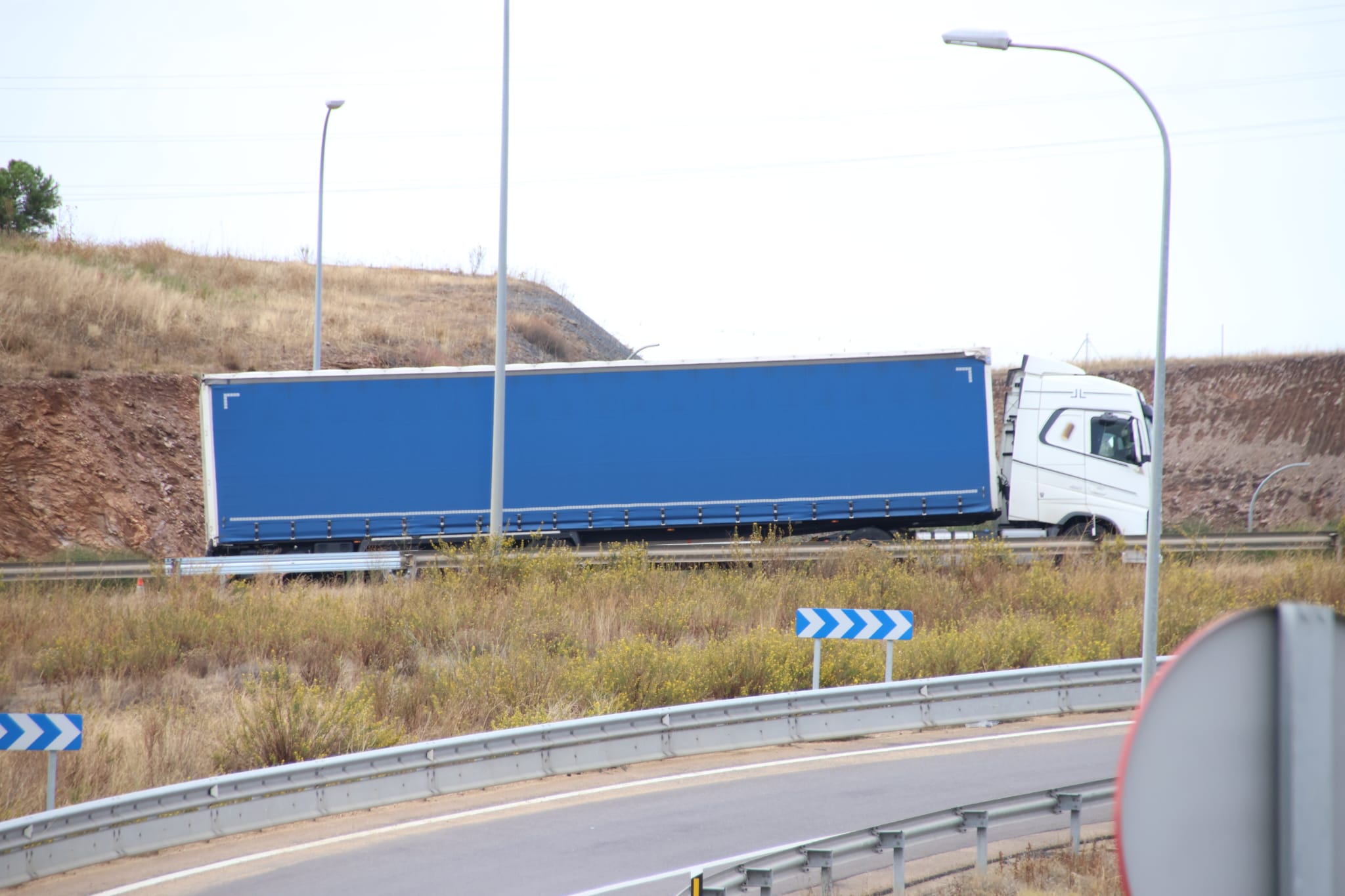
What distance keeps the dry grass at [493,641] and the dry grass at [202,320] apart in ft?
59.7

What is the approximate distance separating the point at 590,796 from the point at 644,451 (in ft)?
39.1

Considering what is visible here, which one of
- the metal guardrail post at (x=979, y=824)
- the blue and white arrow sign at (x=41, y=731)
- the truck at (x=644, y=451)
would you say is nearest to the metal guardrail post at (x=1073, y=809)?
the metal guardrail post at (x=979, y=824)

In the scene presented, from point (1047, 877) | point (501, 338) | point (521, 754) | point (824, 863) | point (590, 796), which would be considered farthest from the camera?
point (501, 338)

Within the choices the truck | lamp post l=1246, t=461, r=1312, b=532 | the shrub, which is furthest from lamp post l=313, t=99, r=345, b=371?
lamp post l=1246, t=461, r=1312, b=532

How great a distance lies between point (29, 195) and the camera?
172 ft

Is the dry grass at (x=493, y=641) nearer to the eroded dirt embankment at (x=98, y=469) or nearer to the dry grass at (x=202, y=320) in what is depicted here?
the eroded dirt embankment at (x=98, y=469)

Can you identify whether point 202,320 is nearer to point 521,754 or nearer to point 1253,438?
Answer: point 521,754

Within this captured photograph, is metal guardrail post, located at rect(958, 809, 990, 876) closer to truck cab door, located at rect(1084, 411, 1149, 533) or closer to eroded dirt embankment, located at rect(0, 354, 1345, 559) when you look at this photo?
truck cab door, located at rect(1084, 411, 1149, 533)

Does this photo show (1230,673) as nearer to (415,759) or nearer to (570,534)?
(415,759)

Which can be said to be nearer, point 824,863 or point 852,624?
point 824,863

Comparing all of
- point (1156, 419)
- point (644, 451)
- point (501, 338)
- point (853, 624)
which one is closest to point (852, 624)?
point (853, 624)

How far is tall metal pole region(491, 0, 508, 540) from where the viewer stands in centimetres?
1769

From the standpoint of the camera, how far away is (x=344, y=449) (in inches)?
851

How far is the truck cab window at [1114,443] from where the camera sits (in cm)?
2095
